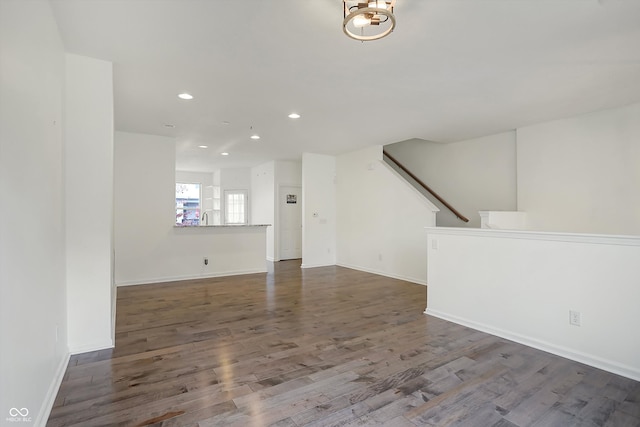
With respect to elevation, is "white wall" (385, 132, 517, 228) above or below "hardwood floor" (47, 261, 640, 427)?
above

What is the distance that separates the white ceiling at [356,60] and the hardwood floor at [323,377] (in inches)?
103

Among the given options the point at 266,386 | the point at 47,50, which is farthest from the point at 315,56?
the point at 266,386

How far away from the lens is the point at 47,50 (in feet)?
6.86

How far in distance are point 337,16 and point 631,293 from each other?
121 inches

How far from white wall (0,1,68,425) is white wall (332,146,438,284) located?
5017 millimetres

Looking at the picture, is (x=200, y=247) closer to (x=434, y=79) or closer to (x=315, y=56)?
(x=315, y=56)

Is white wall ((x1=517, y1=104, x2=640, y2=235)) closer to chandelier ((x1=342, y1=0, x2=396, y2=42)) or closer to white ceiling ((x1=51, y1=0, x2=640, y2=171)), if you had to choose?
white ceiling ((x1=51, y1=0, x2=640, y2=171))

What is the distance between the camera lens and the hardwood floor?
6.29 ft

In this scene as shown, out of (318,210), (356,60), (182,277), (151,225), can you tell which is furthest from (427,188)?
(151,225)

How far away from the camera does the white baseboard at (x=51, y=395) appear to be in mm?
1771

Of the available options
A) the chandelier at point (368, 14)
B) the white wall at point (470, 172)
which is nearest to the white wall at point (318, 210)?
the white wall at point (470, 172)

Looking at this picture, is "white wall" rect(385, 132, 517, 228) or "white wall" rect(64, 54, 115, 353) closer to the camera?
"white wall" rect(64, 54, 115, 353)

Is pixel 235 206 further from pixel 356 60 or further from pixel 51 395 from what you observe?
pixel 51 395

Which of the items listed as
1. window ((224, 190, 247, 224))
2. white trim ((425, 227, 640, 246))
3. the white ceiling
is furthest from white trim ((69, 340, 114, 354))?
window ((224, 190, 247, 224))
